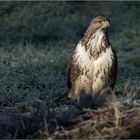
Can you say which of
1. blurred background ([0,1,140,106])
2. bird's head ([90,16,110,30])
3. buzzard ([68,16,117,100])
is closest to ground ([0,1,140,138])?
blurred background ([0,1,140,106])

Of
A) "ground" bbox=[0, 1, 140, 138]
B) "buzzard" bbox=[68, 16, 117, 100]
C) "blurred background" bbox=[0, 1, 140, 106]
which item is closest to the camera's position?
"buzzard" bbox=[68, 16, 117, 100]

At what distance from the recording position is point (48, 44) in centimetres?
1417

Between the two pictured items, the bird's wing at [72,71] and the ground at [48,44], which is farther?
the ground at [48,44]

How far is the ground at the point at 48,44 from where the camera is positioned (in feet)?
30.1

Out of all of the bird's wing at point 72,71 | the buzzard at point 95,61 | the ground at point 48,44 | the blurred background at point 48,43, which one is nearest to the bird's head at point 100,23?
the buzzard at point 95,61

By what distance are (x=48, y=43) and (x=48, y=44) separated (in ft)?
0.44

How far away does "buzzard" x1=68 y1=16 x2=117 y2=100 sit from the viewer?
25.2 feet

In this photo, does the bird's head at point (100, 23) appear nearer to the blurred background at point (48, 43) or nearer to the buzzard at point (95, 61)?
the buzzard at point (95, 61)

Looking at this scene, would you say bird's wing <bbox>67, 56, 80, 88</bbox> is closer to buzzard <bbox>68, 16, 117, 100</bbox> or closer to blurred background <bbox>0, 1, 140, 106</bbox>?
buzzard <bbox>68, 16, 117, 100</bbox>

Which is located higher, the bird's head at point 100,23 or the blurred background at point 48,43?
the bird's head at point 100,23

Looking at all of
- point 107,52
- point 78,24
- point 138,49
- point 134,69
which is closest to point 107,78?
point 107,52

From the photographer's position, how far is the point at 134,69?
36.8 ft

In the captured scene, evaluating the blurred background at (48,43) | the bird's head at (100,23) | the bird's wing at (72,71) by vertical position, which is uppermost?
the bird's head at (100,23)

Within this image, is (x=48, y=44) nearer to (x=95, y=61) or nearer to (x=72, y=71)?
(x=72, y=71)
